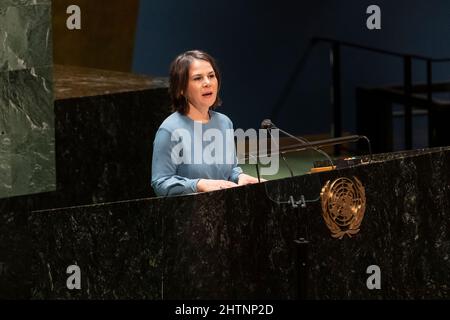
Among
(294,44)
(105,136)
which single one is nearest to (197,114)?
(105,136)

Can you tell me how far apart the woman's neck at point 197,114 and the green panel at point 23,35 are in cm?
72

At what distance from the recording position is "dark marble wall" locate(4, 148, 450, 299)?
12.1 ft

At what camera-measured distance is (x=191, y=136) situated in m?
4.19

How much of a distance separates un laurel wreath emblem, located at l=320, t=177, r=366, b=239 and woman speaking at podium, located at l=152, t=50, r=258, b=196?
13.4 inches

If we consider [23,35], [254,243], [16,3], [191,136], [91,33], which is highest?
[91,33]

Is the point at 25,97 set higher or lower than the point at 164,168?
higher

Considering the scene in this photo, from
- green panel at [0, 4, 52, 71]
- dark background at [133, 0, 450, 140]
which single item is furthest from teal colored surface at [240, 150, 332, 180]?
green panel at [0, 4, 52, 71]

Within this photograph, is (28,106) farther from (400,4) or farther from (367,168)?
(400,4)

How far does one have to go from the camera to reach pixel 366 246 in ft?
13.6

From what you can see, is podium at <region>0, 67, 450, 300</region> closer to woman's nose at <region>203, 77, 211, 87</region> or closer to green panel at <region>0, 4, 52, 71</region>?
woman's nose at <region>203, 77, 211, 87</region>

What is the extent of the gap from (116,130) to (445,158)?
5.90ft

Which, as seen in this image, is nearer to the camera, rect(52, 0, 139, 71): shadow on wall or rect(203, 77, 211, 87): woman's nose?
rect(203, 77, 211, 87): woman's nose

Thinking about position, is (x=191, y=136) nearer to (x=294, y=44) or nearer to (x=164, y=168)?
(x=164, y=168)

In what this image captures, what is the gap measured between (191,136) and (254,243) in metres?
0.54
